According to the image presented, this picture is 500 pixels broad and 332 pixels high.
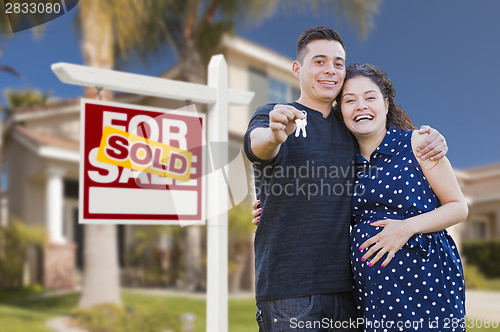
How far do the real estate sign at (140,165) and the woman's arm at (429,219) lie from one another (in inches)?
48.1

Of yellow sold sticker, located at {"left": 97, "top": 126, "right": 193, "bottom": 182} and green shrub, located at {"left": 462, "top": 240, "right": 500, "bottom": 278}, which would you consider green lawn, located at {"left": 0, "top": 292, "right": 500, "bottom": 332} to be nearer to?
yellow sold sticker, located at {"left": 97, "top": 126, "right": 193, "bottom": 182}

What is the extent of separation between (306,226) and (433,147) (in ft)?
1.77

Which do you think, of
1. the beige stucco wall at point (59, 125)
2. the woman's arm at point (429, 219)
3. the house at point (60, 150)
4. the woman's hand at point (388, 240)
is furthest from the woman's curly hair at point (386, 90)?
the beige stucco wall at point (59, 125)

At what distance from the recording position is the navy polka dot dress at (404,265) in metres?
1.96

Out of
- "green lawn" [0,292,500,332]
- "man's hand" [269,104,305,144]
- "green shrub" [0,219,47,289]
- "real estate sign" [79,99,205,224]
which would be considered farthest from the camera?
"green shrub" [0,219,47,289]

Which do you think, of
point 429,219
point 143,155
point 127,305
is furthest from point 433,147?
point 127,305

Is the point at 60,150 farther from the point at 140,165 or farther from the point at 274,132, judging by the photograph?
the point at 274,132

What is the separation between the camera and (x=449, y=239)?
2.12 metres

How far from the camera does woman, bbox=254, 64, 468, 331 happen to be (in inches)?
77.2

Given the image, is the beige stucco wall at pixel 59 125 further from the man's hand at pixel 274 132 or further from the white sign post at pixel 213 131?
the man's hand at pixel 274 132

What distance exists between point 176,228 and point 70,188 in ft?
14.3

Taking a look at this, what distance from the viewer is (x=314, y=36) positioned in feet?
7.23

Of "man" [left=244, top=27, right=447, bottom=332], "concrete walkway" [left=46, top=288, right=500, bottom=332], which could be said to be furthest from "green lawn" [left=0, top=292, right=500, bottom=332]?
"man" [left=244, top=27, right=447, bottom=332]

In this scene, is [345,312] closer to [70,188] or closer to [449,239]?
[449,239]
